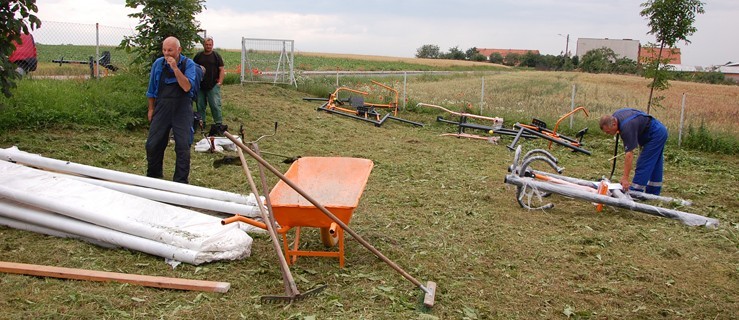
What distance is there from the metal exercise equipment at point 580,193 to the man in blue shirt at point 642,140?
0.20m

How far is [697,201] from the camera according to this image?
7383 millimetres

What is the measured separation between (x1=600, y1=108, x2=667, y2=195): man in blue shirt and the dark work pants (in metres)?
4.53

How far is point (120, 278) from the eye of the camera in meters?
3.88

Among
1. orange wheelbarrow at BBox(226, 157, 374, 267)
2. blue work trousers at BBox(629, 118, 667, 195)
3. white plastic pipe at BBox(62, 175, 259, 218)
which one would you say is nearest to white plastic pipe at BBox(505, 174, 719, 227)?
blue work trousers at BBox(629, 118, 667, 195)

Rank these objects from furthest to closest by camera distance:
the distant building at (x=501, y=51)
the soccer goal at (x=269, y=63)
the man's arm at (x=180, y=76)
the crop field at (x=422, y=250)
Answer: the distant building at (x=501, y=51)
the soccer goal at (x=269, y=63)
the man's arm at (x=180, y=76)
the crop field at (x=422, y=250)

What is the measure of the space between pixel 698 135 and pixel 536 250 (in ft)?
28.4

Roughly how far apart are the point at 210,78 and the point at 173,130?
360cm

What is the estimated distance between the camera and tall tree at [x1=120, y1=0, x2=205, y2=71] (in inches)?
384

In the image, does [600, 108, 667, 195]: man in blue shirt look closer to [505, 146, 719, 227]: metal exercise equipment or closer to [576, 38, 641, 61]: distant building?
[505, 146, 719, 227]: metal exercise equipment

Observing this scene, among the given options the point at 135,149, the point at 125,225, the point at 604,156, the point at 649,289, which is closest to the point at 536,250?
the point at 649,289

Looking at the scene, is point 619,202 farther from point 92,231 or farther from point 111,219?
point 92,231

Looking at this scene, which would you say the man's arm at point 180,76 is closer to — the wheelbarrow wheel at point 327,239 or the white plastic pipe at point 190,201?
the white plastic pipe at point 190,201

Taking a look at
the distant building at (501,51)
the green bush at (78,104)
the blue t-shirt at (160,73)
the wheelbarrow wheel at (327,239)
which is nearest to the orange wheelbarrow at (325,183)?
the wheelbarrow wheel at (327,239)

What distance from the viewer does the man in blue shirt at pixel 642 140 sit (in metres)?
6.50
